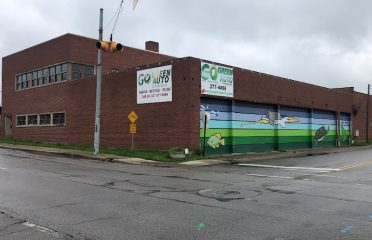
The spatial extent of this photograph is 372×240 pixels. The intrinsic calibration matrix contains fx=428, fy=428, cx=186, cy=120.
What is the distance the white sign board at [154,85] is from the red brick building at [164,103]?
68 mm

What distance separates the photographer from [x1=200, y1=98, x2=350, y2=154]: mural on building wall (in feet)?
94.7

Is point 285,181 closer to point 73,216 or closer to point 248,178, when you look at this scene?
point 248,178

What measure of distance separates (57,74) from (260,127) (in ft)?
65.8

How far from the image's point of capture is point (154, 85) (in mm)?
28984

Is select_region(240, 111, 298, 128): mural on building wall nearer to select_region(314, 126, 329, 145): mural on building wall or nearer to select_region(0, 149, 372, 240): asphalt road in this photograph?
select_region(314, 126, 329, 145): mural on building wall

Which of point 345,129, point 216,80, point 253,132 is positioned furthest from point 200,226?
point 345,129

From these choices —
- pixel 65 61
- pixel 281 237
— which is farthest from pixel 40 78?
pixel 281 237

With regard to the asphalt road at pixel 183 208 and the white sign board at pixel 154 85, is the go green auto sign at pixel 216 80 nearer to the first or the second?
the white sign board at pixel 154 85

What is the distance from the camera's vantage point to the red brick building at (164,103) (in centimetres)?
2769

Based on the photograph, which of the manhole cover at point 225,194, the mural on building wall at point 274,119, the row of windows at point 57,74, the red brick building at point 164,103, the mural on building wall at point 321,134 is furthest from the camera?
the mural on building wall at point 321,134

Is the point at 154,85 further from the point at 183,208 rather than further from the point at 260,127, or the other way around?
the point at 183,208

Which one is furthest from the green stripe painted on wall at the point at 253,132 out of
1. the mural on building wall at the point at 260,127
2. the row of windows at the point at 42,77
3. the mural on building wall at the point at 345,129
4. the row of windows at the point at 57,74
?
the row of windows at the point at 42,77

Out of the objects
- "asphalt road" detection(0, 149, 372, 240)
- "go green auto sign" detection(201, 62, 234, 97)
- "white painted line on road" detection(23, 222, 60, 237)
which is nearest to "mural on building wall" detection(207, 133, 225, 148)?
"go green auto sign" detection(201, 62, 234, 97)

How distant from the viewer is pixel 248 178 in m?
15.7
